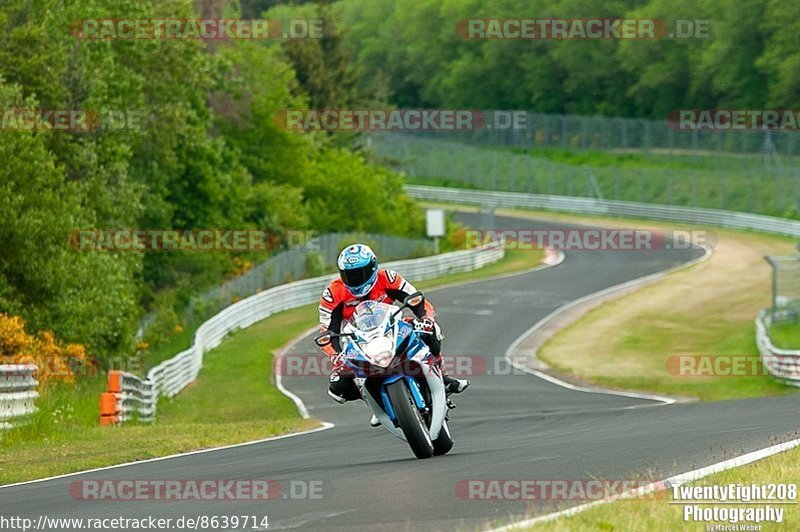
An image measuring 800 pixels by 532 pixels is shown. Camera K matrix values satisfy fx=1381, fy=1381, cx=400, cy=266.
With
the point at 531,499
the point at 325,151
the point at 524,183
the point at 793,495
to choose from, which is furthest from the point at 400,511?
the point at 524,183

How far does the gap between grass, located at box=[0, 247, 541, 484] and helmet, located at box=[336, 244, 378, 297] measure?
3663 mm

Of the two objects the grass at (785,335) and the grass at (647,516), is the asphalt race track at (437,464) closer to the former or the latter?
the grass at (647,516)

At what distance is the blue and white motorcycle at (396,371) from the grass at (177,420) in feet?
11.3

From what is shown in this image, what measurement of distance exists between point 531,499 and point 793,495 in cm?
164

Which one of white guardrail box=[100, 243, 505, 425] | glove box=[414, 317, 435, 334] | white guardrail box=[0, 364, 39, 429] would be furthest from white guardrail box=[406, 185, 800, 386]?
glove box=[414, 317, 435, 334]

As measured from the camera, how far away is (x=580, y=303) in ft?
150

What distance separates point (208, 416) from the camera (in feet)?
87.9

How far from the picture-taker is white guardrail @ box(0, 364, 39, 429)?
1852 cm

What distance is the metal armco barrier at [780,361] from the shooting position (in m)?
27.8

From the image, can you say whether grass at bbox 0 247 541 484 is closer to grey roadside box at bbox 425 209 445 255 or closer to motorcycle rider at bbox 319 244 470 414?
motorcycle rider at bbox 319 244 470 414

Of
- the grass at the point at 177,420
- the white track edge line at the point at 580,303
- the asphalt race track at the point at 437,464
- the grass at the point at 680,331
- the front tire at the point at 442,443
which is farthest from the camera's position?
the grass at the point at 680,331

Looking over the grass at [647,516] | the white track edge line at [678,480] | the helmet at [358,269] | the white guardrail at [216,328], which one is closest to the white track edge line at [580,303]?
the white guardrail at [216,328]

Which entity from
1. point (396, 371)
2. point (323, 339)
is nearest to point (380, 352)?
point (396, 371)

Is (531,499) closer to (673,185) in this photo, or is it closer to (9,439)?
Result: (9,439)
